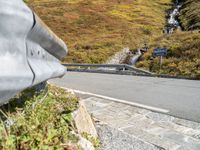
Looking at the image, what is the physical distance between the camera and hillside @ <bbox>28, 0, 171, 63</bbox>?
37.3 metres

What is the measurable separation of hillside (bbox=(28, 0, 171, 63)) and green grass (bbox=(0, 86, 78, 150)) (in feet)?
97.3

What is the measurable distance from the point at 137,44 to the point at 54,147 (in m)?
35.3

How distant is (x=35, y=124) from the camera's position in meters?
3.16

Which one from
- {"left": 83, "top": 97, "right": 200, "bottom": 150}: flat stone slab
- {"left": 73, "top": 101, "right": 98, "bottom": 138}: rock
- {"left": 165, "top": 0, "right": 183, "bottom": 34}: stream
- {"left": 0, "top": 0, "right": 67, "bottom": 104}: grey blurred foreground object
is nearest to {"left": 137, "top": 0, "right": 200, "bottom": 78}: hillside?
{"left": 83, "top": 97, "right": 200, "bottom": 150}: flat stone slab

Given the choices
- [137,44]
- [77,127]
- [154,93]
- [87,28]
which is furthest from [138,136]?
[87,28]

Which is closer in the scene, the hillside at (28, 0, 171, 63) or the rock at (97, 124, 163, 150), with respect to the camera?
the rock at (97, 124, 163, 150)

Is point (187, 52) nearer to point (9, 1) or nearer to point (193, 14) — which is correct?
point (9, 1)

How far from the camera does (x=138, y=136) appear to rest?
197 inches

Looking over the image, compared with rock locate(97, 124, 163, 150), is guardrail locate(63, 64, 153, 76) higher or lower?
lower

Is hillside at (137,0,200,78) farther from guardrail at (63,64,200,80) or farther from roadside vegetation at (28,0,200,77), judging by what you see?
guardrail at (63,64,200,80)

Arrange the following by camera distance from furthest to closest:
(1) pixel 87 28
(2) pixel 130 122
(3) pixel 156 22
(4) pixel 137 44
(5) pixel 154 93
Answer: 1. (3) pixel 156 22
2. (1) pixel 87 28
3. (4) pixel 137 44
4. (5) pixel 154 93
5. (2) pixel 130 122

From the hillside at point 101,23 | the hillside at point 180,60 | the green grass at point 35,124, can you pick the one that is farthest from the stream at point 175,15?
the green grass at point 35,124

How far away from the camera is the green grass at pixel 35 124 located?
2762 millimetres

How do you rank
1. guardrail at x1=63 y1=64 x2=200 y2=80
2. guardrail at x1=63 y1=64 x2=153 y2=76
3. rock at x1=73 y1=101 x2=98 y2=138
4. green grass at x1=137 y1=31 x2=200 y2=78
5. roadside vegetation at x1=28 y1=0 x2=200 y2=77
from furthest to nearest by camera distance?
1. roadside vegetation at x1=28 y1=0 x2=200 y2=77
2. green grass at x1=137 y1=31 x2=200 y2=78
3. guardrail at x1=63 y1=64 x2=153 y2=76
4. guardrail at x1=63 y1=64 x2=200 y2=80
5. rock at x1=73 y1=101 x2=98 y2=138
